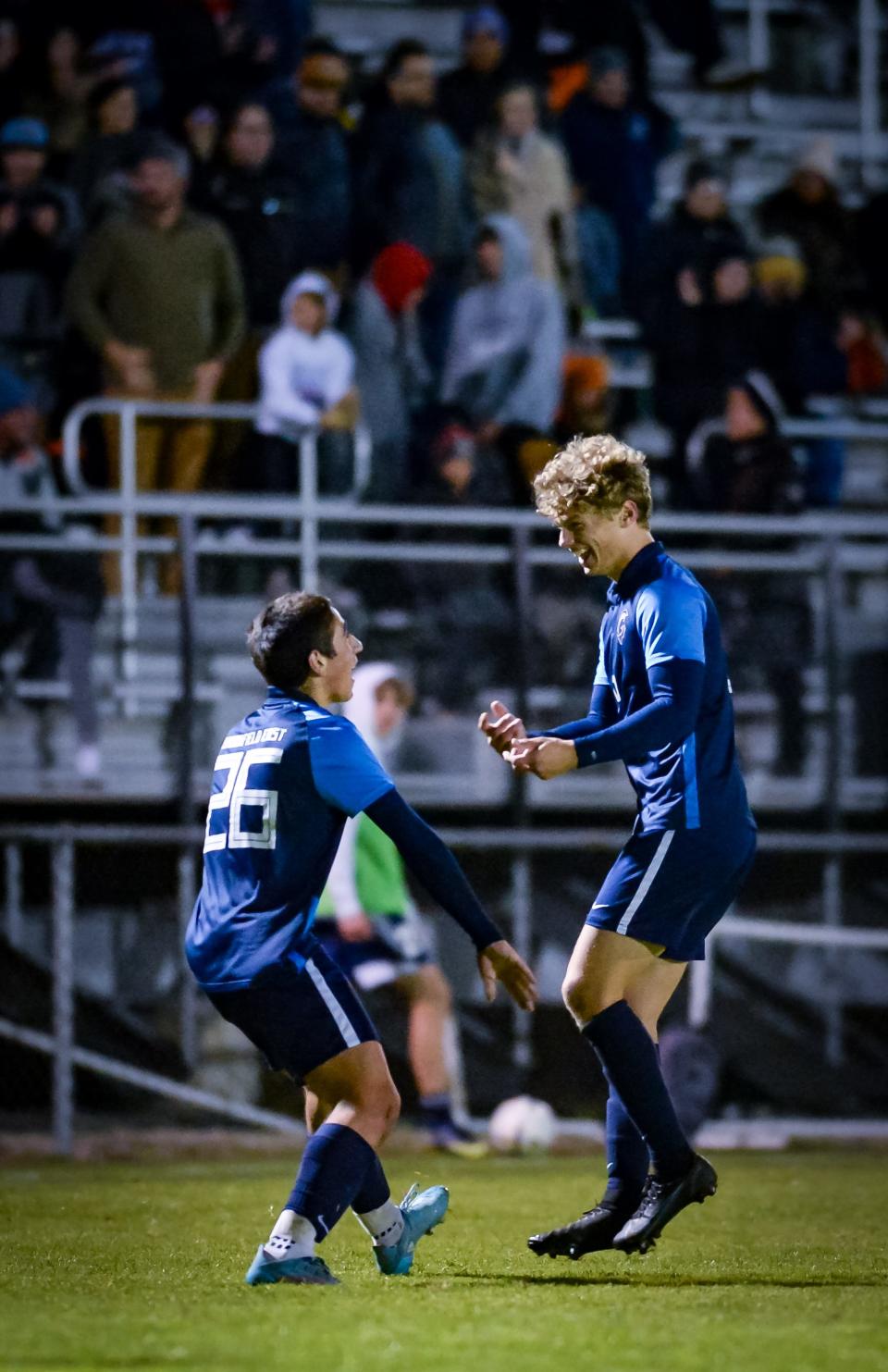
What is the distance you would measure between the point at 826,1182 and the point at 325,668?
14.9 feet

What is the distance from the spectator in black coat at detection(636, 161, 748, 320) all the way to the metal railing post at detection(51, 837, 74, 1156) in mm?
5196

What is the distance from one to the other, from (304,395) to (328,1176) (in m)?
7.61

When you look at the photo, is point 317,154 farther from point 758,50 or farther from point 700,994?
point 758,50

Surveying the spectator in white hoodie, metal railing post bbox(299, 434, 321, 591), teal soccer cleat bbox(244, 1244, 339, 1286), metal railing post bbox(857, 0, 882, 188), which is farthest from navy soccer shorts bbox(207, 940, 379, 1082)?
metal railing post bbox(857, 0, 882, 188)

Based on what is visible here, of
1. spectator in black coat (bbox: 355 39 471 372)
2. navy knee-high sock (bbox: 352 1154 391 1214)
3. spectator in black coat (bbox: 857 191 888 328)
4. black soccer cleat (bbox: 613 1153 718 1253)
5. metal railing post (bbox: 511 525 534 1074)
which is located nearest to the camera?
navy knee-high sock (bbox: 352 1154 391 1214)

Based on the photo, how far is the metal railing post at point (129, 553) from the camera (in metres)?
11.3

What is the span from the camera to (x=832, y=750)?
39.1ft

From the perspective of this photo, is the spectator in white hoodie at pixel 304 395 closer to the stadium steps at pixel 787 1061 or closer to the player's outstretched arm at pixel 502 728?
the stadium steps at pixel 787 1061

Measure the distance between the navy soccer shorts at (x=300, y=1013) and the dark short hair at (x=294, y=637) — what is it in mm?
652

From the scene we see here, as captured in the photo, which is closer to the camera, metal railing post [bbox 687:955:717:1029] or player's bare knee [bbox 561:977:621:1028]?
player's bare knee [bbox 561:977:621:1028]

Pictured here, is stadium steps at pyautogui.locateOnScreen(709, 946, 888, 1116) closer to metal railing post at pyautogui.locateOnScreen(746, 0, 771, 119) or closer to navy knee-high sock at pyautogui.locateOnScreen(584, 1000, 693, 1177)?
navy knee-high sock at pyautogui.locateOnScreen(584, 1000, 693, 1177)

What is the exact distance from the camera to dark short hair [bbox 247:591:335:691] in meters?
5.38

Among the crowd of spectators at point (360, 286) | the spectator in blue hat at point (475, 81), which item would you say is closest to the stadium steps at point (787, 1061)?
the crowd of spectators at point (360, 286)

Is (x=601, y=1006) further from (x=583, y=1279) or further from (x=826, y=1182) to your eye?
(x=826, y=1182)
